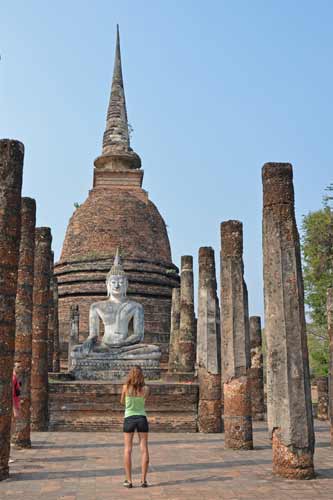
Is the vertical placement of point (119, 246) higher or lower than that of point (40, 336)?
higher

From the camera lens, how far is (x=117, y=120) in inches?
1225

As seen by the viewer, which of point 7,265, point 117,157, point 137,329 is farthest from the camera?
point 117,157

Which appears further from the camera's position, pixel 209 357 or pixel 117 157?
pixel 117 157

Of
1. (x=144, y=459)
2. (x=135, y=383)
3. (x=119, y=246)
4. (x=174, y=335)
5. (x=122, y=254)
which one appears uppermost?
(x=119, y=246)

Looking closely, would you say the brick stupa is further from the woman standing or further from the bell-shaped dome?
the woman standing

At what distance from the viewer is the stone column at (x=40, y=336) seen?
36.0 feet

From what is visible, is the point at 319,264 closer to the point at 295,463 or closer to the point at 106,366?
the point at 106,366

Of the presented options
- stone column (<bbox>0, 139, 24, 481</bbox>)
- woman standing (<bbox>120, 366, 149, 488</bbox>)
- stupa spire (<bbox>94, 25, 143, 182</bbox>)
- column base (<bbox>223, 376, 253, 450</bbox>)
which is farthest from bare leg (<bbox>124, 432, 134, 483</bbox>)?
stupa spire (<bbox>94, 25, 143, 182</bbox>)

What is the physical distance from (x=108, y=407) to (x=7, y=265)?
592cm

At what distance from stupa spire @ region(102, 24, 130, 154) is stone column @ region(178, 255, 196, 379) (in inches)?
526

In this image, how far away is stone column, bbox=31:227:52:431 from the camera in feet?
36.0

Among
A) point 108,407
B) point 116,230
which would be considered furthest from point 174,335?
point 116,230

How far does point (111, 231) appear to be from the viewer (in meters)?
25.6

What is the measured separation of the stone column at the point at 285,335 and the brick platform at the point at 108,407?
543cm
